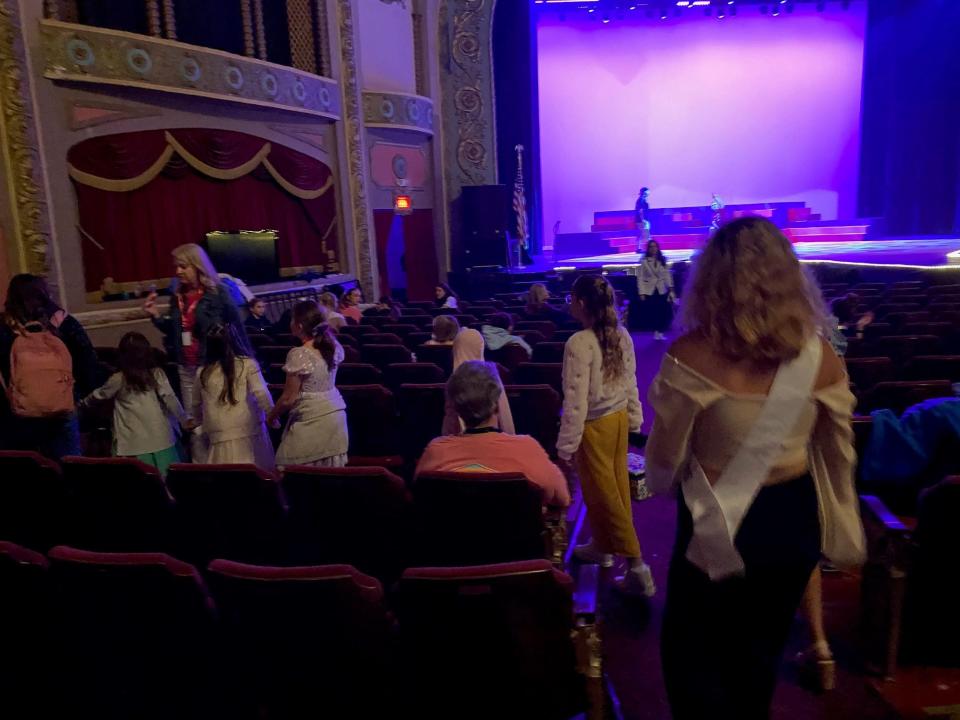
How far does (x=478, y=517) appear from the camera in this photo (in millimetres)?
2369

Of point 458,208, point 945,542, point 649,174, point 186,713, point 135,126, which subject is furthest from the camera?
point 649,174

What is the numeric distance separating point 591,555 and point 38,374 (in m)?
2.94

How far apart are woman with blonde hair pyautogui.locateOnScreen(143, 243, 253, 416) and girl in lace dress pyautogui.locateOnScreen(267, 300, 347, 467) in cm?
106

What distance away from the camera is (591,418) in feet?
9.95

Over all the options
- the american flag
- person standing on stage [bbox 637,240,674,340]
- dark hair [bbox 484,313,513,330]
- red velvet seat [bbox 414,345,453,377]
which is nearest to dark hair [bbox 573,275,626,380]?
red velvet seat [bbox 414,345,453,377]

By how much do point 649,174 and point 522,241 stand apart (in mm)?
Result: 5518

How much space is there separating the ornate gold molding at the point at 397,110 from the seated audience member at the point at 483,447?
11.1m

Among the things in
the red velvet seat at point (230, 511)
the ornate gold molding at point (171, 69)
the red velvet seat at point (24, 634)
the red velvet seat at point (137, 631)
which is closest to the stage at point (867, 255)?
the ornate gold molding at point (171, 69)

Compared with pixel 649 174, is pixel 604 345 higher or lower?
lower

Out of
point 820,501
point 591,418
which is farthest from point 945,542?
point 591,418

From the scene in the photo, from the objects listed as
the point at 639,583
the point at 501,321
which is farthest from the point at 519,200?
the point at 639,583

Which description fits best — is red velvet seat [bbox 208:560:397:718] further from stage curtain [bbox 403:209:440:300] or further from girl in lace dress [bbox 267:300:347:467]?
stage curtain [bbox 403:209:440:300]

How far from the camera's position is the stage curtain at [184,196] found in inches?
326

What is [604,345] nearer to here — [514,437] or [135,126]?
[514,437]
